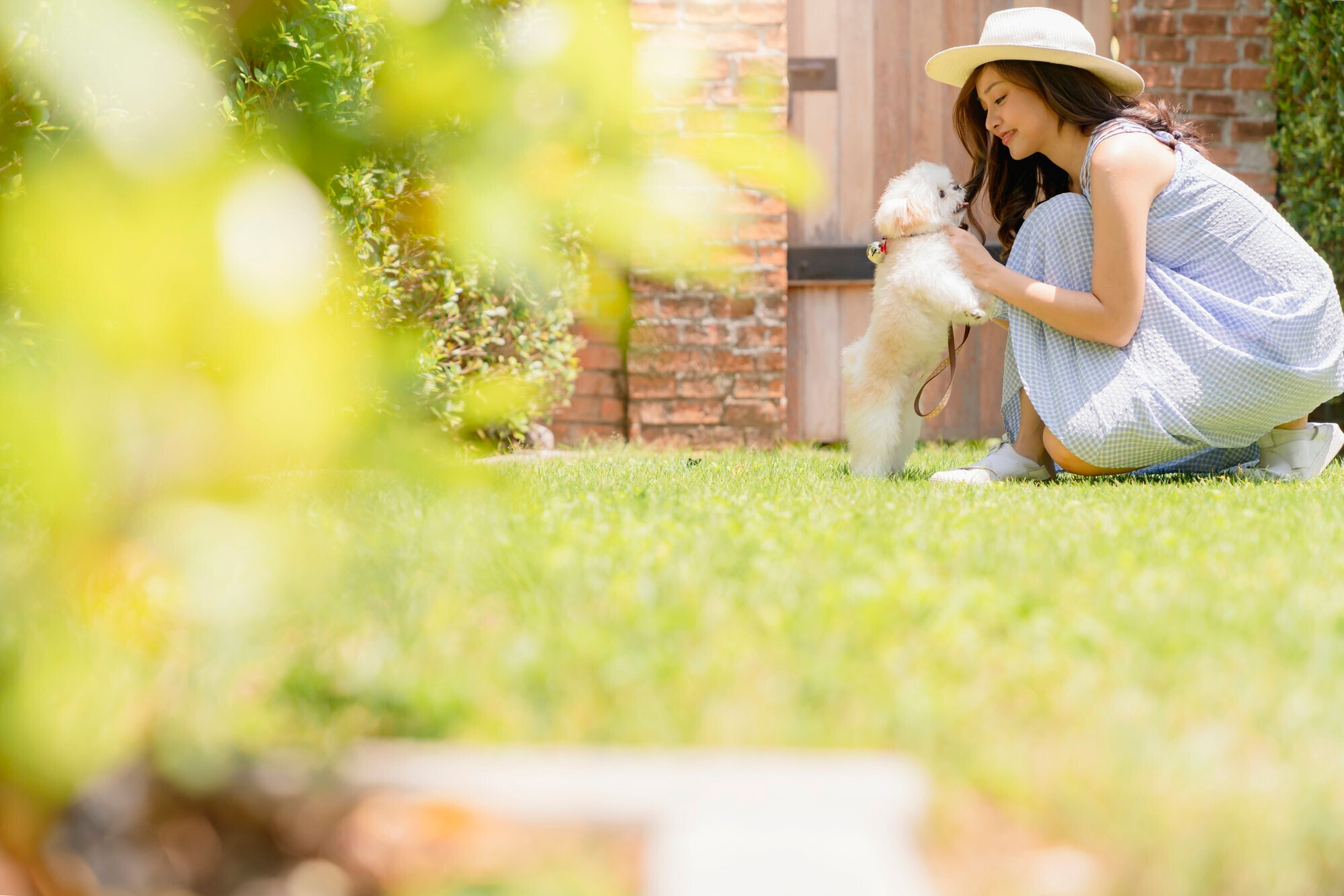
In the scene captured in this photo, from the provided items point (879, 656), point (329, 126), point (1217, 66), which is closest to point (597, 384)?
point (1217, 66)

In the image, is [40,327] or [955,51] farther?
[955,51]

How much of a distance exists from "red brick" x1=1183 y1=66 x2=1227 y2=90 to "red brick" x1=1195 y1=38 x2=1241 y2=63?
0.10ft

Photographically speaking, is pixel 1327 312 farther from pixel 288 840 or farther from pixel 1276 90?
pixel 288 840

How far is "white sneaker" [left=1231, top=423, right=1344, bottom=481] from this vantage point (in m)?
2.82

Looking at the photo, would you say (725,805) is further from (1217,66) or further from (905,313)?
(1217,66)

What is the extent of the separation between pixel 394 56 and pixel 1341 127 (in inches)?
168

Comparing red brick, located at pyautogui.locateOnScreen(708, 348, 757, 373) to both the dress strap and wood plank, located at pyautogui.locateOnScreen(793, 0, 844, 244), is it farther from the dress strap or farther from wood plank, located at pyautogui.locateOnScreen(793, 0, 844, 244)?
the dress strap

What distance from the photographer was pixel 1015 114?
277 cm

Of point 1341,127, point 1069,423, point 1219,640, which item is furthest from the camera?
point 1341,127

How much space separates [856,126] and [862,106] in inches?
3.2

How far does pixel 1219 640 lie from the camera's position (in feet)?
4.21

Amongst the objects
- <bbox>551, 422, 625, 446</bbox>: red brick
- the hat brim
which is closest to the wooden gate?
<bbox>551, 422, 625, 446</bbox>: red brick

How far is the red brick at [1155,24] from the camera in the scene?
4.20 meters

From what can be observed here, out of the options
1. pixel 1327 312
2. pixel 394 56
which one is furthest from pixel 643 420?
pixel 394 56
